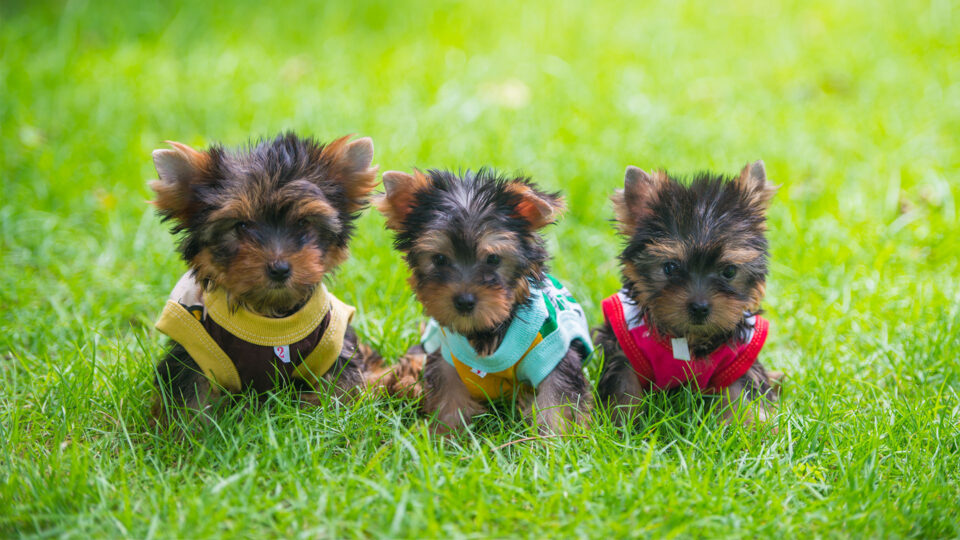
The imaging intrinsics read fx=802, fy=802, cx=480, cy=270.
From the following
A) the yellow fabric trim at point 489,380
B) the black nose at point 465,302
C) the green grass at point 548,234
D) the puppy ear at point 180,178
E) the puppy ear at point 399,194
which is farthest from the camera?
the yellow fabric trim at point 489,380

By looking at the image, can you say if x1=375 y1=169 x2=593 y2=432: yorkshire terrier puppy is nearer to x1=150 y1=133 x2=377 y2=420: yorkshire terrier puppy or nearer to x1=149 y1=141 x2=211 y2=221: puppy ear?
x1=150 y1=133 x2=377 y2=420: yorkshire terrier puppy

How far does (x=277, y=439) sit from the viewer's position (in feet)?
13.6

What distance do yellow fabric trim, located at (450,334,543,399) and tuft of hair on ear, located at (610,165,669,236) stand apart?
2.84ft

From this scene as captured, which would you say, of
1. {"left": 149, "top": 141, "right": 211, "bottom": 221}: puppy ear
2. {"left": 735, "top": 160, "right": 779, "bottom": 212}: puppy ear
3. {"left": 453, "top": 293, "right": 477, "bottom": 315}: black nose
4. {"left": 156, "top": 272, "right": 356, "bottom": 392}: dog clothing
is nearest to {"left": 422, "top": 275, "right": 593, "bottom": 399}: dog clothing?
{"left": 453, "top": 293, "right": 477, "bottom": 315}: black nose

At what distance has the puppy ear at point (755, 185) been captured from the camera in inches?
178

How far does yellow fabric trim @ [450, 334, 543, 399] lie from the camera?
14.7ft

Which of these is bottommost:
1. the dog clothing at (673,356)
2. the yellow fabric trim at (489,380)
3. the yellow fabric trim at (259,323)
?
the yellow fabric trim at (489,380)

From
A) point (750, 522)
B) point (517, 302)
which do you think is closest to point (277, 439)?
point (517, 302)

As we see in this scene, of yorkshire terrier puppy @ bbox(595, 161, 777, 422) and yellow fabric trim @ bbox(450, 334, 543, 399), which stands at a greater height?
yorkshire terrier puppy @ bbox(595, 161, 777, 422)

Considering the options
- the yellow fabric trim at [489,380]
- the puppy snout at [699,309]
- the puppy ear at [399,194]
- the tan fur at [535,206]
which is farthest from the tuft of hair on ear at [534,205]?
the puppy snout at [699,309]

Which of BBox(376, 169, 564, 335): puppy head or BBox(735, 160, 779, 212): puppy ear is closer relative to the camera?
BBox(376, 169, 564, 335): puppy head

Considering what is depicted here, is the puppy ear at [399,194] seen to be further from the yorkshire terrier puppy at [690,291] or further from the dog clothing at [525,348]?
the yorkshire terrier puppy at [690,291]

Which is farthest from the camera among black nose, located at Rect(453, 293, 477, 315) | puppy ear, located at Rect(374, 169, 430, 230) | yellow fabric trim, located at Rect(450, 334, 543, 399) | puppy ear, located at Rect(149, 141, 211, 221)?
yellow fabric trim, located at Rect(450, 334, 543, 399)

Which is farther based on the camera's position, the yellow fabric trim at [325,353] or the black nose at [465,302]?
the yellow fabric trim at [325,353]
